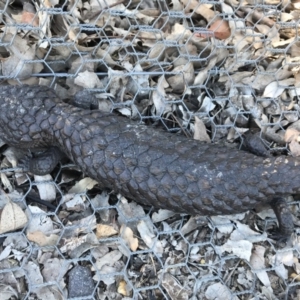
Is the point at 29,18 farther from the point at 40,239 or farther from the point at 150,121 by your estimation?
the point at 40,239

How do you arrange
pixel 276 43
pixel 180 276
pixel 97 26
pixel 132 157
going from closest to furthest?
pixel 132 157 < pixel 180 276 < pixel 97 26 < pixel 276 43

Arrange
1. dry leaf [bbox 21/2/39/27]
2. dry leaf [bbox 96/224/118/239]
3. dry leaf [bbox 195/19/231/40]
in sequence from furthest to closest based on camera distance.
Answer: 1. dry leaf [bbox 195/19/231/40]
2. dry leaf [bbox 21/2/39/27]
3. dry leaf [bbox 96/224/118/239]

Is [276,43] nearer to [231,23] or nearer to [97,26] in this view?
[231,23]

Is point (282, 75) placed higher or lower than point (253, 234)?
higher

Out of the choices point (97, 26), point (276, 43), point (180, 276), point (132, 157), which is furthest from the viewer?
point (276, 43)

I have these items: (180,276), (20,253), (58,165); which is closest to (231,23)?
(58,165)

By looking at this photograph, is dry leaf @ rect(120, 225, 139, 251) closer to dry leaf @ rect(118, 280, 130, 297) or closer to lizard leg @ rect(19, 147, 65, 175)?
dry leaf @ rect(118, 280, 130, 297)

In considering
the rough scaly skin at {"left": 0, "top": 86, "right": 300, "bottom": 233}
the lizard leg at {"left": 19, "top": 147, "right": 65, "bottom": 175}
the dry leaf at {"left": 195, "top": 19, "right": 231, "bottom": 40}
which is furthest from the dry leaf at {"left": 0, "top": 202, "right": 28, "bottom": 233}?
the dry leaf at {"left": 195, "top": 19, "right": 231, "bottom": 40}

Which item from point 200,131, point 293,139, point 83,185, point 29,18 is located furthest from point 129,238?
point 29,18
